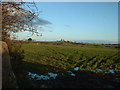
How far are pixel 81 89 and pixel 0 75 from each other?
285 centimetres

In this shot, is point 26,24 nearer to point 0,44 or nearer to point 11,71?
point 0,44

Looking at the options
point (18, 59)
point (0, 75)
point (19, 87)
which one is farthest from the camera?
point (18, 59)

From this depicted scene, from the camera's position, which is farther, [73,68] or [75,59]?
[75,59]

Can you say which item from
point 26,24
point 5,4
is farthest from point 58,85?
point 5,4

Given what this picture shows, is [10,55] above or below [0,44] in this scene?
below

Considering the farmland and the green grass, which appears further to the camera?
the green grass

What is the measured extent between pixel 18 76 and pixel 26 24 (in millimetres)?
2139

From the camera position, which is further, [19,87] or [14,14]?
[14,14]

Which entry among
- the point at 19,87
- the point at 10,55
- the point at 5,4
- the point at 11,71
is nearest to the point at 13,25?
the point at 5,4

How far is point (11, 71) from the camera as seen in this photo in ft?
16.6

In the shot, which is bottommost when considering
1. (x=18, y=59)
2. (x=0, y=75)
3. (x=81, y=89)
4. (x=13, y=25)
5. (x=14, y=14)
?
(x=81, y=89)

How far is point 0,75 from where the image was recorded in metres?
4.47

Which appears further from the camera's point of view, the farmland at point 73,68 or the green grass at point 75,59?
the green grass at point 75,59

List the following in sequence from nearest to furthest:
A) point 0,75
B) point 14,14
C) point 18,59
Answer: point 0,75, point 14,14, point 18,59
